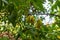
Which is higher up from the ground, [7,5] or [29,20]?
[7,5]

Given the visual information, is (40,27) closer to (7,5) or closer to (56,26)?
(56,26)

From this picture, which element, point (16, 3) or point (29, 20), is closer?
point (16, 3)

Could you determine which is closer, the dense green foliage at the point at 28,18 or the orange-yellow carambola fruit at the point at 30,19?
the dense green foliage at the point at 28,18

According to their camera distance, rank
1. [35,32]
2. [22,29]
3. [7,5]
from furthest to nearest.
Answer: [22,29] → [35,32] → [7,5]

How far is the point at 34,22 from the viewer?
150cm

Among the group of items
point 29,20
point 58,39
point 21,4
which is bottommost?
point 58,39

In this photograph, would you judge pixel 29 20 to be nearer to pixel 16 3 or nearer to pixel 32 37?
pixel 32 37

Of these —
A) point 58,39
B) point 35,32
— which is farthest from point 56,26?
point 35,32

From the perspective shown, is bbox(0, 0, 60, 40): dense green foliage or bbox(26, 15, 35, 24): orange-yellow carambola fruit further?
bbox(26, 15, 35, 24): orange-yellow carambola fruit

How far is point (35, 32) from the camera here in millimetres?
1289

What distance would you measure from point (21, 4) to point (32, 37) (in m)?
0.28

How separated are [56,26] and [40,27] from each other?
0.17m

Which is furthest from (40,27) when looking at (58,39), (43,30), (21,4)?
(21,4)

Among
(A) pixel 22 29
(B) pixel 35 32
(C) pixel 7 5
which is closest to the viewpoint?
(C) pixel 7 5
